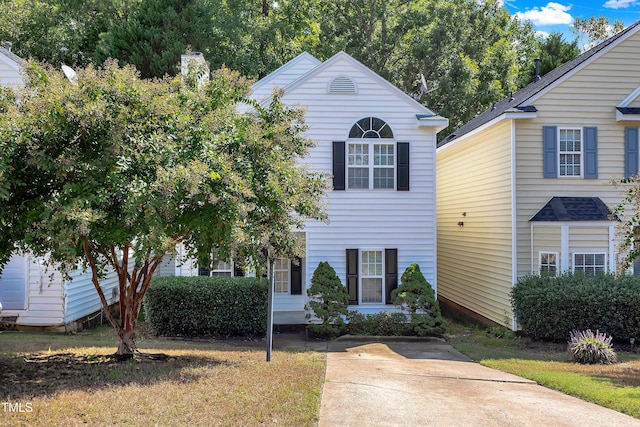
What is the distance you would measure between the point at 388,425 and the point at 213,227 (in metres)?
3.68

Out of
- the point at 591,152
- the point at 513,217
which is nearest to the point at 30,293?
the point at 513,217

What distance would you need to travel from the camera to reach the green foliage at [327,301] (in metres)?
14.0

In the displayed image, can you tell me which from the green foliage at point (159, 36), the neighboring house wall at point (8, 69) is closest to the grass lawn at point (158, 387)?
the neighboring house wall at point (8, 69)

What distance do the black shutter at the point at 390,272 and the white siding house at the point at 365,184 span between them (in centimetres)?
3

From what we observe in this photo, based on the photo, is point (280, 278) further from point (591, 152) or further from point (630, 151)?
point (630, 151)

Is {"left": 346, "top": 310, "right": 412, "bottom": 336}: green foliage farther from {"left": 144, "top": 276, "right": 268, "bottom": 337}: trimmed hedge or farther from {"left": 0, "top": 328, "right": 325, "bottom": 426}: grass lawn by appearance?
{"left": 0, "top": 328, "right": 325, "bottom": 426}: grass lawn

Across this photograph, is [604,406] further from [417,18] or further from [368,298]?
[417,18]

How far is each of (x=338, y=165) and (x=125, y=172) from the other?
8.20m

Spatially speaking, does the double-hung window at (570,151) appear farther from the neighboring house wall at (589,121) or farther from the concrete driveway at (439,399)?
the concrete driveway at (439,399)

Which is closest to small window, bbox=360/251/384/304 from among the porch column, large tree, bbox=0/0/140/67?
the porch column

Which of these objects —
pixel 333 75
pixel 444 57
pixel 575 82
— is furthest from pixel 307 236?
pixel 444 57

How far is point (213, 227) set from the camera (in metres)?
8.13

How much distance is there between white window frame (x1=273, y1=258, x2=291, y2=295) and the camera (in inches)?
603

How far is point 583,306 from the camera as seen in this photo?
1289 centimetres
